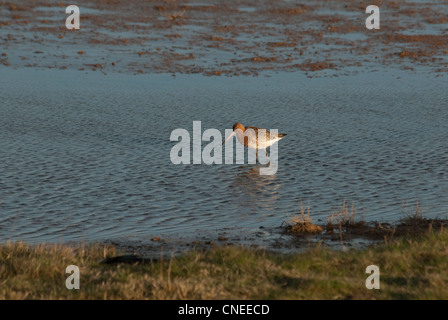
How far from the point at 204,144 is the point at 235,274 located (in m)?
8.41

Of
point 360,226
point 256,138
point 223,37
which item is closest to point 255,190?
point 256,138

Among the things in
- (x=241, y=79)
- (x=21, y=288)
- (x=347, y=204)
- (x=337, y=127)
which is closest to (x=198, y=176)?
(x=347, y=204)

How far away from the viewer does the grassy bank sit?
7.03m

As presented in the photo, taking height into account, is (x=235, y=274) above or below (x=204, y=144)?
below

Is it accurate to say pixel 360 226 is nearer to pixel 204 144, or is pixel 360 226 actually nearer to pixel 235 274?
pixel 235 274

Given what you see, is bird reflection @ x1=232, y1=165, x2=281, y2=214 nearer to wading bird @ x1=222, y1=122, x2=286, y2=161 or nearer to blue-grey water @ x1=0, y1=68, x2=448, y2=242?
blue-grey water @ x1=0, y1=68, x2=448, y2=242

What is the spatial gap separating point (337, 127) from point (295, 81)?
488cm

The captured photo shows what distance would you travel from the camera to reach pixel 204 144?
52.1 ft

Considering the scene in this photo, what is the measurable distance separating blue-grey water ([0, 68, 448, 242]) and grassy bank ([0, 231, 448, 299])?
2.03 metres

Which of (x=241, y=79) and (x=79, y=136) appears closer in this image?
(x=79, y=136)

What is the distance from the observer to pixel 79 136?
52.0 ft

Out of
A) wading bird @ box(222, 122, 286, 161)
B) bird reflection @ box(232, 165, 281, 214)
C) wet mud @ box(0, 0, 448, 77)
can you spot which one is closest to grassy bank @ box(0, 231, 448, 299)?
bird reflection @ box(232, 165, 281, 214)

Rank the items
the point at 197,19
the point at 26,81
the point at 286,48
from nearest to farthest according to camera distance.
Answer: the point at 26,81, the point at 286,48, the point at 197,19
